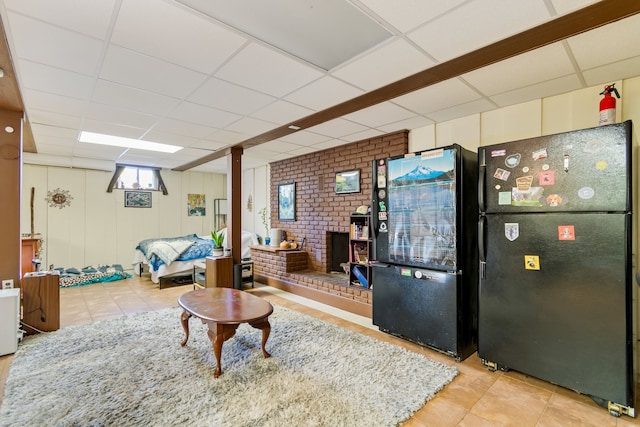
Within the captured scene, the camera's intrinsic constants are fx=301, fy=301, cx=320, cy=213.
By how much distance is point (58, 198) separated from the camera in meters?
6.44

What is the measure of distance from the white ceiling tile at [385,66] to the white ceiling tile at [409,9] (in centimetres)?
21

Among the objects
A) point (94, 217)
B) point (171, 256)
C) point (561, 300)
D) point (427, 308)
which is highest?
point (94, 217)

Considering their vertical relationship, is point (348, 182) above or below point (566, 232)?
above

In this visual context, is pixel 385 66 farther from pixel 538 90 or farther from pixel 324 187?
pixel 324 187

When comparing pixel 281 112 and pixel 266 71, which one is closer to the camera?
pixel 266 71

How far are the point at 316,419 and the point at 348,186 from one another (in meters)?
3.44

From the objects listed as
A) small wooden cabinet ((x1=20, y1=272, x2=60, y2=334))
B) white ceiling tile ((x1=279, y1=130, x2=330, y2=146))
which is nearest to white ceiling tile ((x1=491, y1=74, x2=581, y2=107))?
white ceiling tile ((x1=279, y1=130, x2=330, y2=146))

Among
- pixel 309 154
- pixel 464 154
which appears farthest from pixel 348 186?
pixel 464 154

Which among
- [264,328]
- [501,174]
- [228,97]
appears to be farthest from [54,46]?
[501,174]

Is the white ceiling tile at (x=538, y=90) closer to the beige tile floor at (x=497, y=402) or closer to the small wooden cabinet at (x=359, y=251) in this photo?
the small wooden cabinet at (x=359, y=251)

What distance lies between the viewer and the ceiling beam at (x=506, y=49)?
5.67ft

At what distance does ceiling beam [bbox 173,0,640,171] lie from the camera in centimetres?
173

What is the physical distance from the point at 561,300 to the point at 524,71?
1.81m

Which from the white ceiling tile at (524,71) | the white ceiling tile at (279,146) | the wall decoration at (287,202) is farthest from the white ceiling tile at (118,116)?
the white ceiling tile at (524,71)
